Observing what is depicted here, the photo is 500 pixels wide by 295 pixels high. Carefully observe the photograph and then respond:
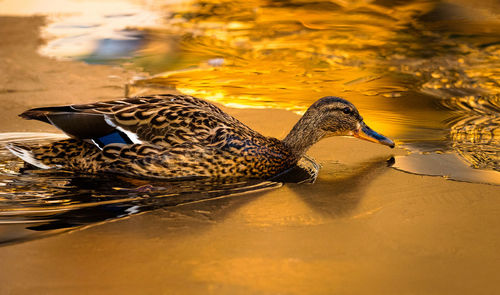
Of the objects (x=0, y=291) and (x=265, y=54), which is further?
(x=265, y=54)

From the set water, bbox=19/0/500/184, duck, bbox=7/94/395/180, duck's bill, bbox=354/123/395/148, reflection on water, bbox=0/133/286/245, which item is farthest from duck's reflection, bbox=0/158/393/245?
water, bbox=19/0/500/184

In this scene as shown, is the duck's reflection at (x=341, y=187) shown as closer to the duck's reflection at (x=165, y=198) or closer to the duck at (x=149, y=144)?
the duck's reflection at (x=165, y=198)

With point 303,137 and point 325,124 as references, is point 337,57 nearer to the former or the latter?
Result: point 325,124

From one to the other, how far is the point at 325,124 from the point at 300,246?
2.06m

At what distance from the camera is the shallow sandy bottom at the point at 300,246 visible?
4035mm

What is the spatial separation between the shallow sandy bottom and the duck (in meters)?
0.44

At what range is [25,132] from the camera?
22.3 feet

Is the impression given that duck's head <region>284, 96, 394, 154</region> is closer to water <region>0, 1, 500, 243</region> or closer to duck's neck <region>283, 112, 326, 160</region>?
duck's neck <region>283, 112, 326, 160</region>

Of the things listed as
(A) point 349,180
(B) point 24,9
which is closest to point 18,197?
(A) point 349,180

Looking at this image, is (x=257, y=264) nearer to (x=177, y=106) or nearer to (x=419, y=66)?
(x=177, y=106)

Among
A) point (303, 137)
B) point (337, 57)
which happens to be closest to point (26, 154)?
point (303, 137)

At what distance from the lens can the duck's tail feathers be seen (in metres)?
5.77

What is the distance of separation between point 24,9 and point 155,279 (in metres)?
10.5

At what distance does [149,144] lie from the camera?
18.7 ft
